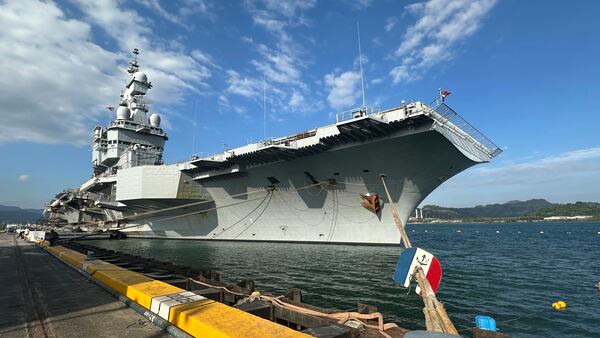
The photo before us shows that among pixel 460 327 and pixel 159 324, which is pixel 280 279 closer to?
pixel 460 327

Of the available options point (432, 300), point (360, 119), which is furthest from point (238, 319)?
point (360, 119)

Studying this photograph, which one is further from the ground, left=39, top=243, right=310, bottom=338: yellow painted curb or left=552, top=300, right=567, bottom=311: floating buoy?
left=39, top=243, right=310, bottom=338: yellow painted curb

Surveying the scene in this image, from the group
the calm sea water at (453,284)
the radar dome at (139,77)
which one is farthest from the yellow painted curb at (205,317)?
the radar dome at (139,77)

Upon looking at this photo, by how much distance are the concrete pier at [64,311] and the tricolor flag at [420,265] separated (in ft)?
9.31

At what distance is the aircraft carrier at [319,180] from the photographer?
1499cm

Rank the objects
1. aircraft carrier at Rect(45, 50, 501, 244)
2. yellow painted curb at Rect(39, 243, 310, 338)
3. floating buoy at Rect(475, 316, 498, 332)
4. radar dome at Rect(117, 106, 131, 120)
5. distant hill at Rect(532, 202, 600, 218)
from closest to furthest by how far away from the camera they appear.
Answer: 1. yellow painted curb at Rect(39, 243, 310, 338)
2. floating buoy at Rect(475, 316, 498, 332)
3. aircraft carrier at Rect(45, 50, 501, 244)
4. radar dome at Rect(117, 106, 131, 120)
5. distant hill at Rect(532, 202, 600, 218)

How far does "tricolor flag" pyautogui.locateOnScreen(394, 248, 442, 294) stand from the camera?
12.4 feet

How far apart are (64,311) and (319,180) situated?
14.7 meters

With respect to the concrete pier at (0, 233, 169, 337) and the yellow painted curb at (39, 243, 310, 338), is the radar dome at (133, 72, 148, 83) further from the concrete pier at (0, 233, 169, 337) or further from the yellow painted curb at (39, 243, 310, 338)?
the yellow painted curb at (39, 243, 310, 338)

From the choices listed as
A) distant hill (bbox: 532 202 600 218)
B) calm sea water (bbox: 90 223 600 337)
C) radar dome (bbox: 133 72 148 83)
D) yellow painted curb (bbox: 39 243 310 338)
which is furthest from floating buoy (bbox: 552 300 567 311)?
distant hill (bbox: 532 202 600 218)

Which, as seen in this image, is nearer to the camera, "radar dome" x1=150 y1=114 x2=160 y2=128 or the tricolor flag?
the tricolor flag

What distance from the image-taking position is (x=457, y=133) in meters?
15.3

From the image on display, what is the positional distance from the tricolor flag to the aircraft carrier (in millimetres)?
10327

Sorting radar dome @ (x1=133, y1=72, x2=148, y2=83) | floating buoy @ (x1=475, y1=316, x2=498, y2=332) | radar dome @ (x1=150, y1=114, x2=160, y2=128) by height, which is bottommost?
floating buoy @ (x1=475, y1=316, x2=498, y2=332)
